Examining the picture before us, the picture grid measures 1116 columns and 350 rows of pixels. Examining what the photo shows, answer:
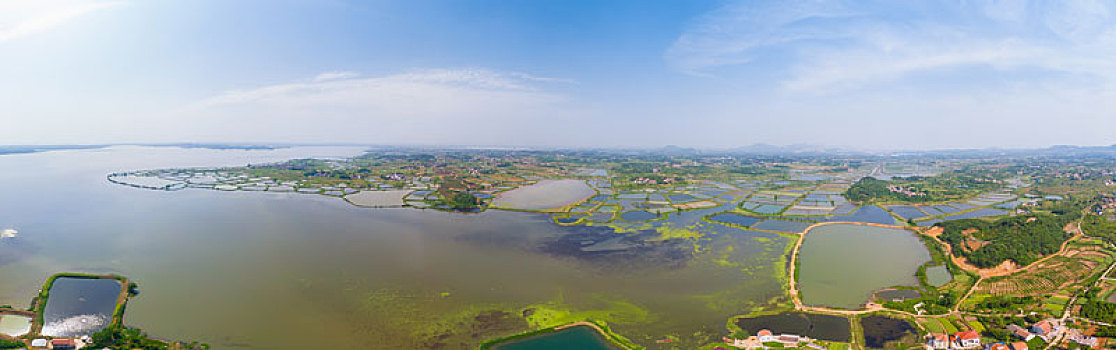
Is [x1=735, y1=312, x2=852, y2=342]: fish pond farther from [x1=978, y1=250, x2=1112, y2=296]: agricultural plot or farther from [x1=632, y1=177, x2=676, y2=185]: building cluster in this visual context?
[x1=632, y1=177, x2=676, y2=185]: building cluster

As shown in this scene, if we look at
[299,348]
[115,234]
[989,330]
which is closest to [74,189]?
[115,234]

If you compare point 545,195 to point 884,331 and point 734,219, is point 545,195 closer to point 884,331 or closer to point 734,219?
point 734,219

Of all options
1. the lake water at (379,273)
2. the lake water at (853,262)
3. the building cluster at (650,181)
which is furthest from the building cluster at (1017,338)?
the building cluster at (650,181)

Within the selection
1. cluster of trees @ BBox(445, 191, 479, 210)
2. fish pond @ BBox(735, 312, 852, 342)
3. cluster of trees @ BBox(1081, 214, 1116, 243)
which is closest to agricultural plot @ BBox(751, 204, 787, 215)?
cluster of trees @ BBox(1081, 214, 1116, 243)

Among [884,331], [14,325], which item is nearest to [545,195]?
[884,331]

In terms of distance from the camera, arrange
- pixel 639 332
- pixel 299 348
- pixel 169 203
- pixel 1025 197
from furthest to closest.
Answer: pixel 1025 197, pixel 169 203, pixel 639 332, pixel 299 348

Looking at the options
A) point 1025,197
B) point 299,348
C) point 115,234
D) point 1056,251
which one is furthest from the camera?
point 1025,197

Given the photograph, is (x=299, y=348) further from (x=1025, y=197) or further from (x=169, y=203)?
(x=1025, y=197)
